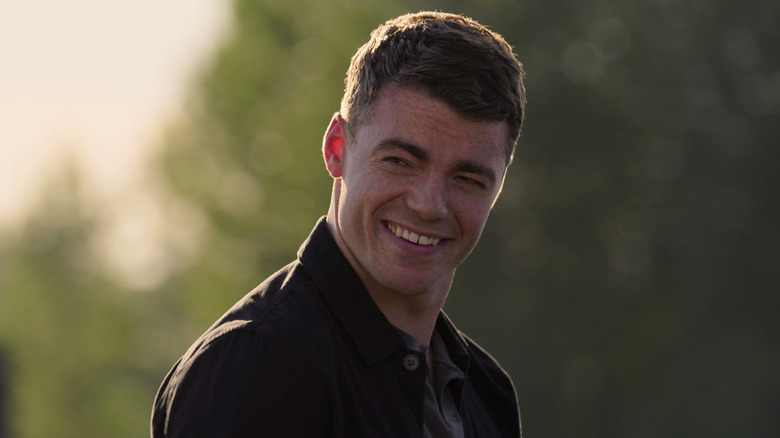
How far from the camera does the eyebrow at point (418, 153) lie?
2.55 m

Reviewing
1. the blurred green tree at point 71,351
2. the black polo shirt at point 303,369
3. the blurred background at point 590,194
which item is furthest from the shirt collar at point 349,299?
the blurred green tree at point 71,351

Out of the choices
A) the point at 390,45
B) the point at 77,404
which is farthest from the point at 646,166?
the point at 77,404

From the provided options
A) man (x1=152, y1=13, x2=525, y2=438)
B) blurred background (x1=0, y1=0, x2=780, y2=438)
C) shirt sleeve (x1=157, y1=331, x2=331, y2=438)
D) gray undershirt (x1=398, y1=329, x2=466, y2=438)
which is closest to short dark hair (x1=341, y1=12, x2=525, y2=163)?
man (x1=152, y1=13, x2=525, y2=438)

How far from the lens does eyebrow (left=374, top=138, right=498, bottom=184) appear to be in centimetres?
255

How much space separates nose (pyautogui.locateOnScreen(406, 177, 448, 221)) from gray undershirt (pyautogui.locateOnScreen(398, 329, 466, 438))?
13.0 inches

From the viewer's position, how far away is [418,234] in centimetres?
262

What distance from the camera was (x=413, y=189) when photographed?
8.48 ft

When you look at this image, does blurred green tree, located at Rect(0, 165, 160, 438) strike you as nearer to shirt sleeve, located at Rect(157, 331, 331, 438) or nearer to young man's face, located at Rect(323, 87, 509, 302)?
young man's face, located at Rect(323, 87, 509, 302)

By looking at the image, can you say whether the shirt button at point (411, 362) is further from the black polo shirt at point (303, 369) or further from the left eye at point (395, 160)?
the left eye at point (395, 160)

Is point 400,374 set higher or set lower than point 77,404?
higher

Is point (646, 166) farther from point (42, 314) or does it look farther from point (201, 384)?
point (42, 314)

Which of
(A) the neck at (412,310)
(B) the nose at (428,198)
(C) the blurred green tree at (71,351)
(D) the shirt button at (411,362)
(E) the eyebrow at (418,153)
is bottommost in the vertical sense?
(C) the blurred green tree at (71,351)

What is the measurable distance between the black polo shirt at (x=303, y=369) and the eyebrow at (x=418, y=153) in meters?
0.29

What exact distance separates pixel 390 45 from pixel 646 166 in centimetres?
1503
